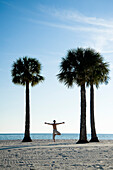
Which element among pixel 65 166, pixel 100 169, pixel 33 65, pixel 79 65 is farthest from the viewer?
pixel 33 65

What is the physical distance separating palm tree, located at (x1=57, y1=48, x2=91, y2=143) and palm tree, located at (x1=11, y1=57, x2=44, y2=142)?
17.4 feet

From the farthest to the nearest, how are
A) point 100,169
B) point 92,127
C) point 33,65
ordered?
point 33,65, point 92,127, point 100,169

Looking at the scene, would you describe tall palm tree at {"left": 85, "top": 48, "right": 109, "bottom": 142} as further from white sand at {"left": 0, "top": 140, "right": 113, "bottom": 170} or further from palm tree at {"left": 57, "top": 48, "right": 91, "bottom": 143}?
white sand at {"left": 0, "top": 140, "right": 113, "bottom": 170}

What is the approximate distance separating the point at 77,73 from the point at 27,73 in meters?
7.35

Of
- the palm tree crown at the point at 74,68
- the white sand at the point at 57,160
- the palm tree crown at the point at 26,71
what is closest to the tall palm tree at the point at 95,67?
the palm tree crown at the point at 74,68

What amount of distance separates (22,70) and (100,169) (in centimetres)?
2264

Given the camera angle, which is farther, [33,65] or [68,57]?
[33,65]

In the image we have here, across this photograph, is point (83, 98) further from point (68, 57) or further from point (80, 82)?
point (68, 57)

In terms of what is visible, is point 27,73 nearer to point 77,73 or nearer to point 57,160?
point 77,73

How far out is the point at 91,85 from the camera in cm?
2823

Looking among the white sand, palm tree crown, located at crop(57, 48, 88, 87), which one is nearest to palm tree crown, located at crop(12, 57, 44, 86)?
palm tree crown, located at crop(57, 48, 88, 87)

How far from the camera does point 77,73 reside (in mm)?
24000

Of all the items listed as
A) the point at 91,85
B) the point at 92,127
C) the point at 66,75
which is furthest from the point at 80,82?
the point at 92,127

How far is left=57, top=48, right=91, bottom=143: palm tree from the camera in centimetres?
2398
